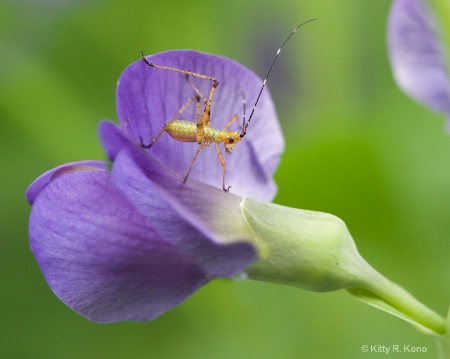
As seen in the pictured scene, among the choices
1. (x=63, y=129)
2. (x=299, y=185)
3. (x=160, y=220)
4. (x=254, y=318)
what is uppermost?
(x=160, y=220)

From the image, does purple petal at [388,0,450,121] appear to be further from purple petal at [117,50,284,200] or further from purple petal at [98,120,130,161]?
purple petal at [98,120,130,161]

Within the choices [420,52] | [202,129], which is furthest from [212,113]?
[420,52]

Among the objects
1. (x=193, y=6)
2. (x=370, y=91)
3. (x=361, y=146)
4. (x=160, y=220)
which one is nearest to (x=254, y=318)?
(x=361, y=146)

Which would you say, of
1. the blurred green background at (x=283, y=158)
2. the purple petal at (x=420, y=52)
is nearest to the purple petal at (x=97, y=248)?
the purple petal at (x=420, y=52)

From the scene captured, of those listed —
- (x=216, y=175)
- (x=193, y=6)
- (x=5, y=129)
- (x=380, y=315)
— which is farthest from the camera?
(x=193, y=6)

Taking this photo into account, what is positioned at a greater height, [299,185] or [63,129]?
[63,129]

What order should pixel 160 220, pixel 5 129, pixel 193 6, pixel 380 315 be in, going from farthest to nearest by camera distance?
pixel 193 6 → pixel 5 129 → pixel 380 315 → pixel 160 220

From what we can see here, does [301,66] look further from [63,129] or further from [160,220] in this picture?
[160,220]

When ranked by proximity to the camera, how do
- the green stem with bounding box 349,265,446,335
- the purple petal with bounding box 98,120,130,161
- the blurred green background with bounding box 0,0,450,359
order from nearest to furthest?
1. the purple petal with bounding box 98,120,130,161
2. the green stem with bounding box 349,265,446,335
3. the blurred green background with bounding box 0,0,450,359

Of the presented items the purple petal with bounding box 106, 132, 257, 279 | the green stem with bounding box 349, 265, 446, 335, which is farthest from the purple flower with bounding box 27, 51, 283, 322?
the green stem with bounding box 349, 265, 446, 335
